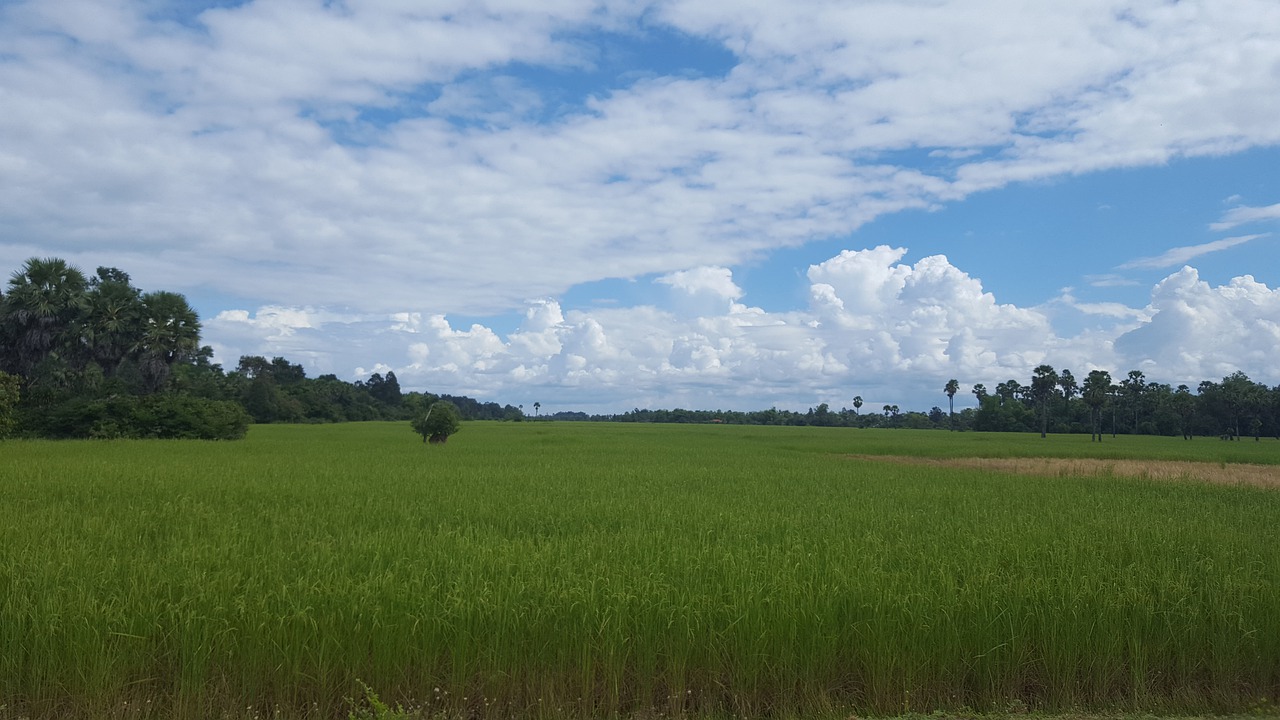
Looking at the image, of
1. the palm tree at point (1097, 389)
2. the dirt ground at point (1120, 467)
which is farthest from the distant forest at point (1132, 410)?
the dirt ground at point (1120, 467)

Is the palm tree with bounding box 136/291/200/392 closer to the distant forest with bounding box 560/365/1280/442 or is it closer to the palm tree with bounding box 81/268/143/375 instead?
the palm tree with bounding box 81/268/143/375

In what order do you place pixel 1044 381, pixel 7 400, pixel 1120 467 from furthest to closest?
pixel 1044 381, pixel 1120 467, pixel 7 400

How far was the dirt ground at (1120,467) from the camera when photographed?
1016 inches

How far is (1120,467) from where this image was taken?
3017cm

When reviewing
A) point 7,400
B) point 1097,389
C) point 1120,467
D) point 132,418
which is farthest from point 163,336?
point 1097,389

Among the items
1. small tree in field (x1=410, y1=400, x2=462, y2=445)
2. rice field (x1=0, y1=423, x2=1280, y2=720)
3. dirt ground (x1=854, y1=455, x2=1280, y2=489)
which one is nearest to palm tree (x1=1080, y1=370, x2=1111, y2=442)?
dirt ground (x1=854, y1=455, x2=1280, y2=489)

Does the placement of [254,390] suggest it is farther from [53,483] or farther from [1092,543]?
[1092,543]

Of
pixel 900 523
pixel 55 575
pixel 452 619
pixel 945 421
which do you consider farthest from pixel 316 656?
pixel 945 421

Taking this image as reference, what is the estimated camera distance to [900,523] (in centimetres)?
998

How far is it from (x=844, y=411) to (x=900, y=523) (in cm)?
14782

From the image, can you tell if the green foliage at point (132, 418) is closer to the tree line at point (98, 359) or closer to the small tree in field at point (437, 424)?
the tree line at point (98, 359)

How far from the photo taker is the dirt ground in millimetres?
25797

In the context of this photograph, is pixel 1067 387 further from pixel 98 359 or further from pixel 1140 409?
pixel 98 359

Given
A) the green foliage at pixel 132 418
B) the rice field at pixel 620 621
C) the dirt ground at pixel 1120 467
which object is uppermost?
the green foliage at pixel 132 418
